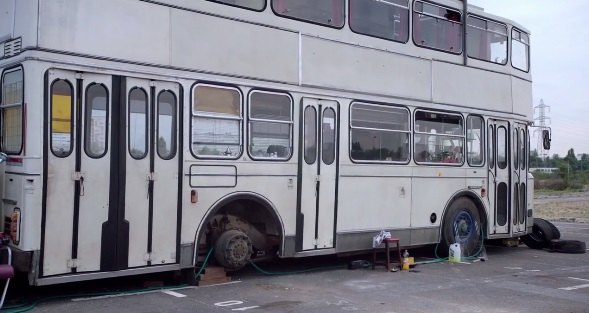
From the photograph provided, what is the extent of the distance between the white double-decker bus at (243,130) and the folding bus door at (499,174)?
41mm

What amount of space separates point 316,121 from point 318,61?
91 centimetres

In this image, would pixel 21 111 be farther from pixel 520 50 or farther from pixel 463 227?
pixel 520 50

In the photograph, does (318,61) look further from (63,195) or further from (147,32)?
(63,195)

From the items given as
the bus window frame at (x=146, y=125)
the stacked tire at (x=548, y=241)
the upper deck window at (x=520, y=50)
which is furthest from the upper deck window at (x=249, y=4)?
the stacked tire at (x=548, y=241)

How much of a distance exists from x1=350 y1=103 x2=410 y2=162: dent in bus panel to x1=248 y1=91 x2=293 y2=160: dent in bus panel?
4.31 ft

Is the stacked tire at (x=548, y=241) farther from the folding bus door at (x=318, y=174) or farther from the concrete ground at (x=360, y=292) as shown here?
the folding bus door at (x=318, y=174)

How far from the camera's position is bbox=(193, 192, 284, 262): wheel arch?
8.04 meters

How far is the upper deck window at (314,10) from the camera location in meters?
8.98

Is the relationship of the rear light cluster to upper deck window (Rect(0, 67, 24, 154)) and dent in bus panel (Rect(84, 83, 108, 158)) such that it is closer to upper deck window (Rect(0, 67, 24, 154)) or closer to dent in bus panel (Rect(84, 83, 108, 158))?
upper deck window (Rect(0, 67, 24, 154))

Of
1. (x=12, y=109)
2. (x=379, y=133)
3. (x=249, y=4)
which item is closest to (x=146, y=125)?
(x=12, y=109)

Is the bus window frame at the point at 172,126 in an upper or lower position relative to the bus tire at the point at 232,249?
upper

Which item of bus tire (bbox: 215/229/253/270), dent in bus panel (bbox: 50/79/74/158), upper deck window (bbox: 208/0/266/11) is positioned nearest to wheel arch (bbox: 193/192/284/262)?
bus tire (bbox: 215/229/253/270)

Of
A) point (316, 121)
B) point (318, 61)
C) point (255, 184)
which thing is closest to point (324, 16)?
point (318, 61)

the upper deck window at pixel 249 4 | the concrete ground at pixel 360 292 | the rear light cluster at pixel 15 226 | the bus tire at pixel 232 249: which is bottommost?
the concrete ground at pixel 360 292
